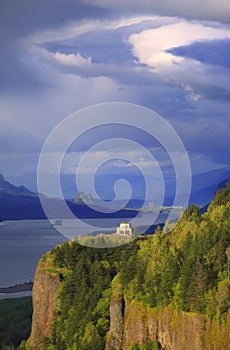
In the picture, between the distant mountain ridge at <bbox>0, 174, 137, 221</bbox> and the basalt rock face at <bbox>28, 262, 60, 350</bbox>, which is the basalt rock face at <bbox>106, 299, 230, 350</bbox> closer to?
the basalt rock face at <bbox>28, 262, 60, 350</bbox>

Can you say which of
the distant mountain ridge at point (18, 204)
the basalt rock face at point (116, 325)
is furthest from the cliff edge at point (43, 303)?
the distant mountain ridge at point (18, 204)

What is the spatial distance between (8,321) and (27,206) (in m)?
99.5

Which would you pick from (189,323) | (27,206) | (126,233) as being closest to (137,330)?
(189,323)

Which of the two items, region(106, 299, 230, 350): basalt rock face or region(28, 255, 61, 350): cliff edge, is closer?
region(106, 299, 230, 350): basalt rock face

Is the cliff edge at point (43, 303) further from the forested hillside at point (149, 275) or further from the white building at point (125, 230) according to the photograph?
the white building at point (125, 230)

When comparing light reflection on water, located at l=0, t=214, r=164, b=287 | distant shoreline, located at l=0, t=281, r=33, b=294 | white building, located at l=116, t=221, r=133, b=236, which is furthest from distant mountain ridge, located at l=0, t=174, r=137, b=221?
white building, located at l=116, t=221, r=133, b=236

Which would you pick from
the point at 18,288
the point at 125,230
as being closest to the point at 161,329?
the point at 125,230

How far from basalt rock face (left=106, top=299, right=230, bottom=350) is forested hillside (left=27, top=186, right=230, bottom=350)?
192 millimetres

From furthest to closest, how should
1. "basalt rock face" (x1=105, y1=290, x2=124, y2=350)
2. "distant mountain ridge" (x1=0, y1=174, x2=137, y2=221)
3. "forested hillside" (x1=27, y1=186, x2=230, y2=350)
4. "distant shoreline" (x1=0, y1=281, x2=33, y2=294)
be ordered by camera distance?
1. "distant mountain ridge" (x1=0, y1=174, x2=137, y2=221)
2. "distant shoreline" (x1=0, y1=281, x2=33, y2=294)
3. "basalt rock face" (x1=105, y1=290, x2=124, y2=350)
4. "forested hillside" (x1=27, y1=186, x2=230, y2=350)

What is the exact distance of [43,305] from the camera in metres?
30.2

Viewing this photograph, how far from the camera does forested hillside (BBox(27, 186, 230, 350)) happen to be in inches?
800

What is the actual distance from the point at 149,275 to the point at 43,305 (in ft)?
28.6

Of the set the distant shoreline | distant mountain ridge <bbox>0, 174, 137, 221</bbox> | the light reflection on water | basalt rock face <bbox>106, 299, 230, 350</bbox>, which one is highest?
→ distant mountain ridge <bbox>0, 174, 137, 221</bbox>

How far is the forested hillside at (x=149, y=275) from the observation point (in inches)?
800
